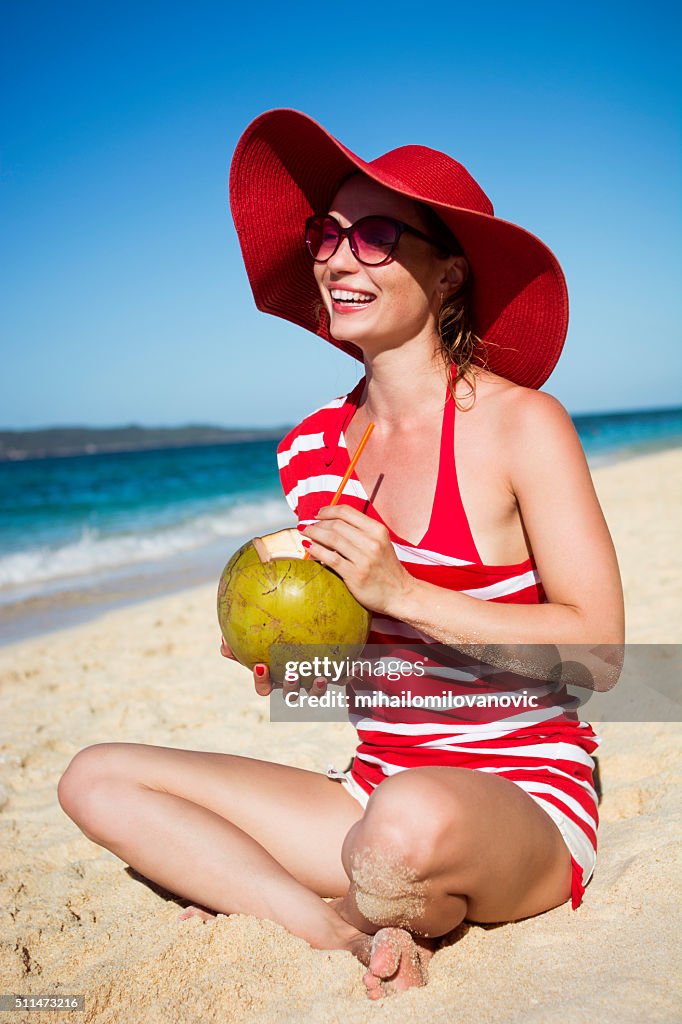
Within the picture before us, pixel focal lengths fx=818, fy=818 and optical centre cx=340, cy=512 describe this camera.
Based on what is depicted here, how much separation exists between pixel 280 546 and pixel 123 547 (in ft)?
33.0

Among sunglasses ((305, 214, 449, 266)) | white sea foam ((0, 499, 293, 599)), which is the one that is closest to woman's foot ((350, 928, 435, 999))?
sunglasses ((305, 214, 449, 266))

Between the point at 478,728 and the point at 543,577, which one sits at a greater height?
the point at 543,577

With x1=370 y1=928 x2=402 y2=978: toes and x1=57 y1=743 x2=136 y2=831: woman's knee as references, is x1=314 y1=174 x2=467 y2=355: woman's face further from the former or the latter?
x1=370 y1=928 x2=402 y2=978: toes

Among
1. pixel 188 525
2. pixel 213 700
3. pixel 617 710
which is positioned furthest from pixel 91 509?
pixel 617 710

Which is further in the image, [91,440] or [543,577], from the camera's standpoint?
[91,440]

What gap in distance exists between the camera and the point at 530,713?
205cm

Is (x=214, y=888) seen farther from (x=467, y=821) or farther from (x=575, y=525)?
(x=575, y=525)

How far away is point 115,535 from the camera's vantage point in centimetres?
1321

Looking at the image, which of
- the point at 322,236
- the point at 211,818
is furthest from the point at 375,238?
the point at 211,818

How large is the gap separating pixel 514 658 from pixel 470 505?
1.30 feet

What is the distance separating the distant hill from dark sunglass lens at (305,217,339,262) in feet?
186

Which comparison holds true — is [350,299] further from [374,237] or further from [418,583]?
[418,583]

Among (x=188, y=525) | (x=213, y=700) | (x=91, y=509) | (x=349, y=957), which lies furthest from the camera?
(x=91, y=509)

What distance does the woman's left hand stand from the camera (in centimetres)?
182
